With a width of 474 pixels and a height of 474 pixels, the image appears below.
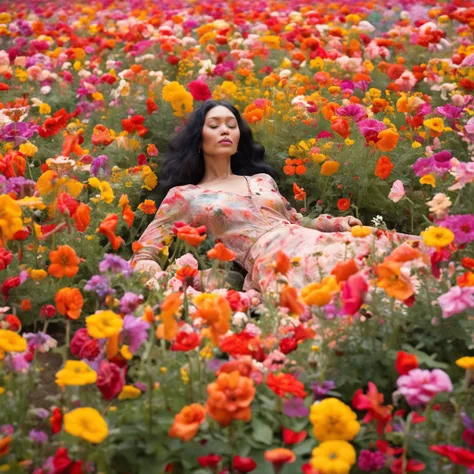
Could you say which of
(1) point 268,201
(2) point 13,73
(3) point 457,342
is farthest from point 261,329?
(2) point 13,73

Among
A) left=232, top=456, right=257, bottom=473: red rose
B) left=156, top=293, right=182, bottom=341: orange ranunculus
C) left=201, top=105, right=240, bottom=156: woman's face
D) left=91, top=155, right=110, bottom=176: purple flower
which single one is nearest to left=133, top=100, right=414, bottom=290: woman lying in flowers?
left=201, top=105, right=240, bottom=156: woman's face

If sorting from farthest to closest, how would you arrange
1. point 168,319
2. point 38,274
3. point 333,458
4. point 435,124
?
point 435,124 < point 38,274 < point 168,319 < point 333,458

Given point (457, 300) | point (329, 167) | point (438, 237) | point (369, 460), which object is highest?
point (438, 237)

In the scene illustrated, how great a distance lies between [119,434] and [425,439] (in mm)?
859

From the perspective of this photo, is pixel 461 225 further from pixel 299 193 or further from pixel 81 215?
pixel 299 193

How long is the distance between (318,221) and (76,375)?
92.8 inches

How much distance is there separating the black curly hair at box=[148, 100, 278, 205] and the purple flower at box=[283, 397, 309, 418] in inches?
98.8

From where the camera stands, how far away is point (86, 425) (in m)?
2.16

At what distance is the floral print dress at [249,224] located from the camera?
404cm

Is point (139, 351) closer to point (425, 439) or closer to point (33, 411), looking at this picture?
point (33, 411)

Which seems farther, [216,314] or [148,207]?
[148,207]

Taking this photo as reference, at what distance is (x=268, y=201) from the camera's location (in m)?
4.52

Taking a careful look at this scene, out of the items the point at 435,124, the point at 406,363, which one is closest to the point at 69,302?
the point at 406,363

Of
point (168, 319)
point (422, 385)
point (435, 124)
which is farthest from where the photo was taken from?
point (435, 124)
